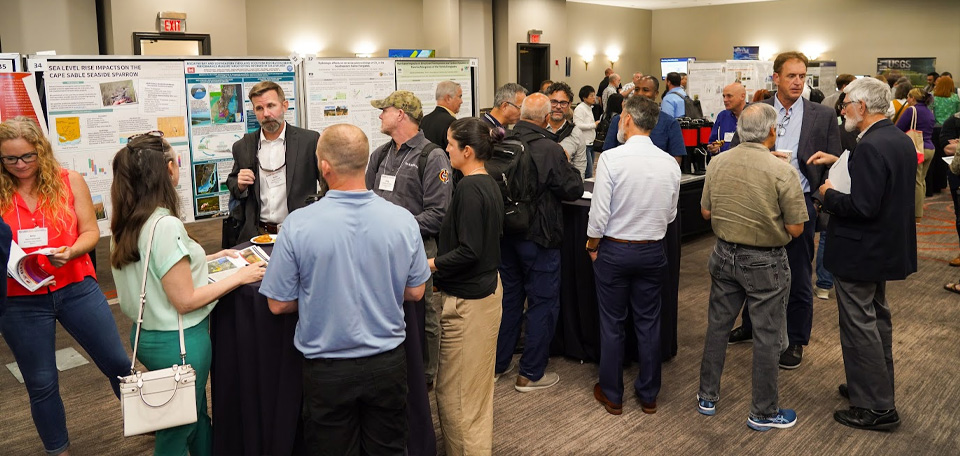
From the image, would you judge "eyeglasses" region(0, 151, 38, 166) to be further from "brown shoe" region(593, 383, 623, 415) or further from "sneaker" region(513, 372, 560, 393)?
"brown shoe" region(593, 383, 623, 415)

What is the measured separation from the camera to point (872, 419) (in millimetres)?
3299

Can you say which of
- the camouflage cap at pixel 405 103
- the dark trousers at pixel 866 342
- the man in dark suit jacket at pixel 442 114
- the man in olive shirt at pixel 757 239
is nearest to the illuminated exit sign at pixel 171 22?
the man in dark suit jacket at pixel 442 114

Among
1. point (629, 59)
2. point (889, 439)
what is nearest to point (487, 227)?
point (889, 439)

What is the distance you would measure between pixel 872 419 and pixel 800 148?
4.60ft

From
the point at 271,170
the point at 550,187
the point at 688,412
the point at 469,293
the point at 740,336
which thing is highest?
the point at 271,170

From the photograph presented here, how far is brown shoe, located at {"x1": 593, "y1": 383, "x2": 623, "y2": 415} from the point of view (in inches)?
137

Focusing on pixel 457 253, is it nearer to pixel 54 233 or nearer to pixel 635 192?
pixel 635 192

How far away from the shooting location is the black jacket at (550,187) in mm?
3559

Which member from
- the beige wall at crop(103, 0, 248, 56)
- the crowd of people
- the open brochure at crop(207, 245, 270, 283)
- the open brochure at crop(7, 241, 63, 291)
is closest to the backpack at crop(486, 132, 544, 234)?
the crowd of people

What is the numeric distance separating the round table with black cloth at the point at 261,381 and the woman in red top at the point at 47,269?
0.52 meters

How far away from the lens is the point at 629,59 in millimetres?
19875

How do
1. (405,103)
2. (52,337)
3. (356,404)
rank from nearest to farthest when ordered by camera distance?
(356,404) → (52,337) → (405,103)

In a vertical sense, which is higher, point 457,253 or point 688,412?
point 457,253

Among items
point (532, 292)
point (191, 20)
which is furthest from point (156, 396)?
point (191, 20)
